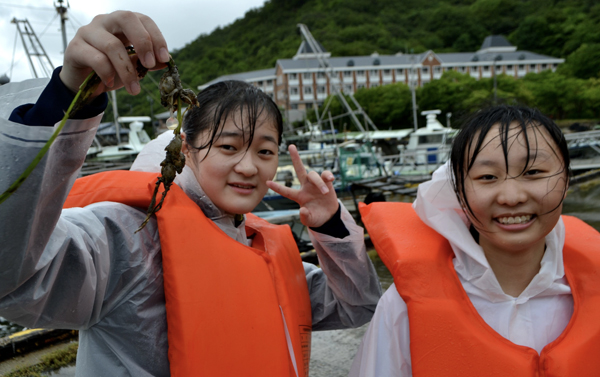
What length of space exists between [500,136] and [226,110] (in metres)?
0.99

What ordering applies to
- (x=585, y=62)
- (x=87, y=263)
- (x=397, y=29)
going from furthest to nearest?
1. (x=397, y=29)
2. (x=585, y=62)
3. (x=87, y=263)

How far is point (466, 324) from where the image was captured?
5.12 feet

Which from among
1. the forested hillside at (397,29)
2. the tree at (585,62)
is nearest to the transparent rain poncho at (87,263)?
the tree at (585,62)

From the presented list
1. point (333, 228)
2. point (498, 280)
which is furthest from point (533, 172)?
point (333, 228)

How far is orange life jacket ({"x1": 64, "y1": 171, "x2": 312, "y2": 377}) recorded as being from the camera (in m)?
1.40

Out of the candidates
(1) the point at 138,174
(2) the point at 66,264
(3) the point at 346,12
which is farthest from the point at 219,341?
(3) the point at 346,12

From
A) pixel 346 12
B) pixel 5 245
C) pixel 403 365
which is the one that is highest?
pixel 346 12

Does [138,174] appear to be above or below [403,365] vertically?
above

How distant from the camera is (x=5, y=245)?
90 centimetres

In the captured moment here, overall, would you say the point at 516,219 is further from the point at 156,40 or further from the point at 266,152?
the point at 156,40

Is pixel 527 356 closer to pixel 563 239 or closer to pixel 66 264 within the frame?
pixel 563 239

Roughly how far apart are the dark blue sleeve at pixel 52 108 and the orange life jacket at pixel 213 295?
57 cm

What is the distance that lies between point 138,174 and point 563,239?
1.64 metres

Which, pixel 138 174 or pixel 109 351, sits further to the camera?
pixel 138 174
